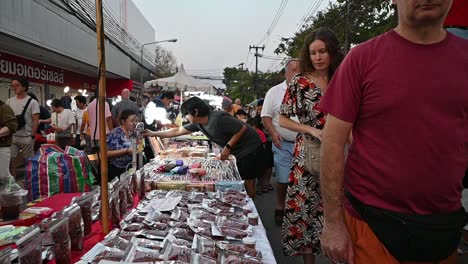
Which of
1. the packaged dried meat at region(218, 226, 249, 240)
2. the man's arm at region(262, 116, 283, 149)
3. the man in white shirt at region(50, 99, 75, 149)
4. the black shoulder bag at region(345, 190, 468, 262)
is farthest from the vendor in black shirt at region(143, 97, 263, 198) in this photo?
the man in white shirt at region(50, 99, 75, 149)

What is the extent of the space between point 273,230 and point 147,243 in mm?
3187

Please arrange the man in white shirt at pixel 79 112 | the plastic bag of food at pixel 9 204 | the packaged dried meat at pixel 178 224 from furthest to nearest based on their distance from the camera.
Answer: the man in white shirt at pixel 79 112
the plastic bag of food at pixel 9 204
the packaged dried meat at pixel 178 224

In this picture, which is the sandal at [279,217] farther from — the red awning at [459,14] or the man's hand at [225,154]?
the red awning at [459,14]

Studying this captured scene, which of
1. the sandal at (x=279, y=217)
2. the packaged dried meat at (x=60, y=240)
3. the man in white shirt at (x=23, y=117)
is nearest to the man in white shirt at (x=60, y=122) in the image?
the man in white shirt at (x=23, y=117)

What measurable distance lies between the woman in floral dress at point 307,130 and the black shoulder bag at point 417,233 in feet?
3.68

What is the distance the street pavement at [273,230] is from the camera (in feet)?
12.3

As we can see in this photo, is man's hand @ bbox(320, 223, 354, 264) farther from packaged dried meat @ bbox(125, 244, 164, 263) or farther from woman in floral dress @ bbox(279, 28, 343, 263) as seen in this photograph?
woman in floral dress @ bbox(279, 28, 343, 263)

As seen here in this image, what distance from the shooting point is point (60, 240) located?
1564 millimetres

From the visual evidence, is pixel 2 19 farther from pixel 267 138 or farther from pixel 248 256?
pixel 248 256

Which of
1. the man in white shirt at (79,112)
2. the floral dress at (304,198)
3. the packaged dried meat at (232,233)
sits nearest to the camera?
the packaged dried meat at (232,233)

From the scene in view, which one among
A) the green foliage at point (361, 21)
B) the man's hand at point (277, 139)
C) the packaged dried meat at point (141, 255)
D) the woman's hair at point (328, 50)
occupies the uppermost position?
the green foliage at point (361, 21)

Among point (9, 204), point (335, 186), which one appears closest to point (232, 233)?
point (335, 186)

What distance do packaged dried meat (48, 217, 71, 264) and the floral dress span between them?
5.38 ft

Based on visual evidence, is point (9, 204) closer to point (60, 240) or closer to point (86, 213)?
point (86, 213)
